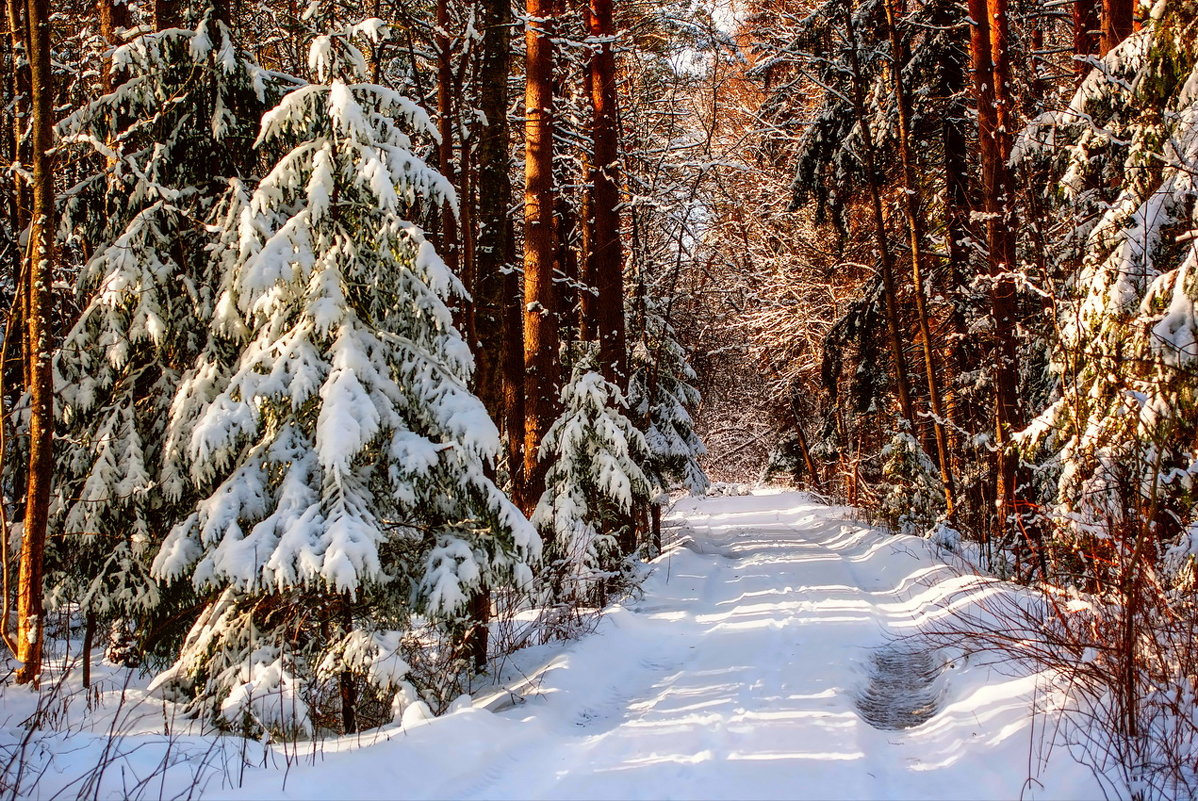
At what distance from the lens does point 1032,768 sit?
4113 millimetres

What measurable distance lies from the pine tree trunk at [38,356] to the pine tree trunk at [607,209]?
6.94 metres

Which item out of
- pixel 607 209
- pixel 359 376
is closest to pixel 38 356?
pixel 359 376

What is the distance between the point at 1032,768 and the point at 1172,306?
10.6 feet

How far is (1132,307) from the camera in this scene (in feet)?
19.5

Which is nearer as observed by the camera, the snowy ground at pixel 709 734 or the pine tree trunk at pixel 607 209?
the snowy ground at pixel 709 734

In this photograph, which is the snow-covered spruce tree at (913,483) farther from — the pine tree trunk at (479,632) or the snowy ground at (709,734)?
the pine tree trunk at (479,632)

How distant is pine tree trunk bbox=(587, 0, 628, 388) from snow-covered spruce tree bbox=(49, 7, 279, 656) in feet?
18.9

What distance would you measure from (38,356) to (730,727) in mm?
5524

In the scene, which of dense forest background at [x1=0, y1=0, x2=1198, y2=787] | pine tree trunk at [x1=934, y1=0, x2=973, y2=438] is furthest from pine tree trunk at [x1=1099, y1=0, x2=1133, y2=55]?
pine tree trunk at [x1=934, y1=0, x2=973, y2=438]

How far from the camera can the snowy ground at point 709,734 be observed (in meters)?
3.96

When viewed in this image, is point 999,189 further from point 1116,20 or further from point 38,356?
point 38,356

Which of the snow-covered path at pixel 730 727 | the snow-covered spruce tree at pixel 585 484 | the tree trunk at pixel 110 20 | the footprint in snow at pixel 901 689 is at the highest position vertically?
the tree trunk at pixel 110 20

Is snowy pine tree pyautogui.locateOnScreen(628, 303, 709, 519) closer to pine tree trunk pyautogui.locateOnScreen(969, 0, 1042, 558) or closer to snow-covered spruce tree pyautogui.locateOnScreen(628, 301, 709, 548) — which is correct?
snow-covered spruce tree pyautogui.locateOnScreen(628, 301, 709, 548)

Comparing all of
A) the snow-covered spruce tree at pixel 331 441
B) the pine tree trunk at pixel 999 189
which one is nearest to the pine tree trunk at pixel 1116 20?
the pine tree trunk at pixel 999 189
